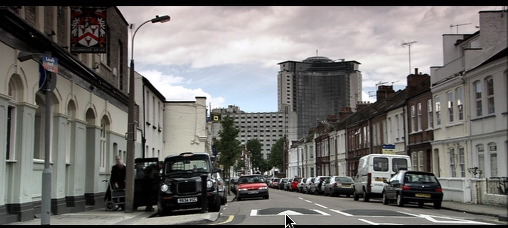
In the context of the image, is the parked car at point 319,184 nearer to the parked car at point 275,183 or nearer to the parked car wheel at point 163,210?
the parked car wheel at point 163,210

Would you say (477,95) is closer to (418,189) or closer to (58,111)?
(418,189)

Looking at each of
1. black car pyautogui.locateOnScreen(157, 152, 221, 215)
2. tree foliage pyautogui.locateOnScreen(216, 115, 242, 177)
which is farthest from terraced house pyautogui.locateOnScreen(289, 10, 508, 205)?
tree foliage pyautogui.locateOnScreen(216, 115, 242, 177)

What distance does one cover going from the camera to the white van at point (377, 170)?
29.0 metres

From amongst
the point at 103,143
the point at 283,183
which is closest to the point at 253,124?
the point at 283,183

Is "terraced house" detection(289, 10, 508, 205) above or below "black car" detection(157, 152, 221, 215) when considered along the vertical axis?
above

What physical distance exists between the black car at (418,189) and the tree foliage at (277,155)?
9966cm

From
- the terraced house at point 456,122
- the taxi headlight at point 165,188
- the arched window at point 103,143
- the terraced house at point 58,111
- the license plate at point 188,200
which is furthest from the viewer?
the arched window at point 103,143

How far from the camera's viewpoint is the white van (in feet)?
95.1

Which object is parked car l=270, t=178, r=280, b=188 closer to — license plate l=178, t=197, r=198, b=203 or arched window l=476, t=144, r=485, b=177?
arched window l=476, t=144, r=485, b=177

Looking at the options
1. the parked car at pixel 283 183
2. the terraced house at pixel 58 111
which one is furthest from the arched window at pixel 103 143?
the parked car at pixel 283 183

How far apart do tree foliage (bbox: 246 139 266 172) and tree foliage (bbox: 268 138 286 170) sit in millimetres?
3499

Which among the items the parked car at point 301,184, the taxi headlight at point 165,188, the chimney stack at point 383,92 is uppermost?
the chimney stack at point 383,92

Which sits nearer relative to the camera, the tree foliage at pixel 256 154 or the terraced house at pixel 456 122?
the terraced house at pixel 456 122

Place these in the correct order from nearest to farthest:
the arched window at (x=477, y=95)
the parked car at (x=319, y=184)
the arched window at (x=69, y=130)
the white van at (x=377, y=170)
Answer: the arched window at (x=69, y=130)
the arched window at (x=477, y=95)
the white van at (x=377, y=170)
the parked car at (x=319, y=184)
